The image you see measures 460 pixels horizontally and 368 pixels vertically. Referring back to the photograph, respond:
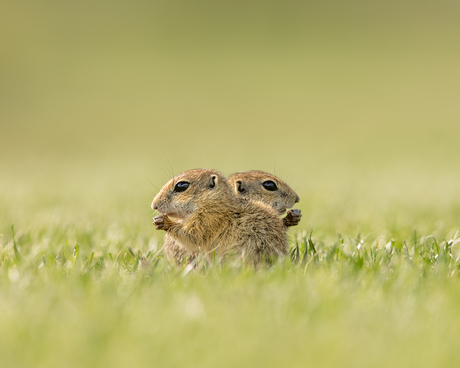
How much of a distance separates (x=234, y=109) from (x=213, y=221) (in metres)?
29.2

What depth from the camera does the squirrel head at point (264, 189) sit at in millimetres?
5133

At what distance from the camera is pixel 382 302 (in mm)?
2867

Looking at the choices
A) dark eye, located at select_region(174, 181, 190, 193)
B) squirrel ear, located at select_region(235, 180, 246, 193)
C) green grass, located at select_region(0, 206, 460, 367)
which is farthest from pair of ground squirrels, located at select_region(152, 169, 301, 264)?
squirrel ear, located at select_region(235, 180, 246, 193)

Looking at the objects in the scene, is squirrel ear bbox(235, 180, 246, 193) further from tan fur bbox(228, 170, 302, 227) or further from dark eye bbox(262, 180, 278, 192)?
dark eye bbox(262, 180, 278, 192)

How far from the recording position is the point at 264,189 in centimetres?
521

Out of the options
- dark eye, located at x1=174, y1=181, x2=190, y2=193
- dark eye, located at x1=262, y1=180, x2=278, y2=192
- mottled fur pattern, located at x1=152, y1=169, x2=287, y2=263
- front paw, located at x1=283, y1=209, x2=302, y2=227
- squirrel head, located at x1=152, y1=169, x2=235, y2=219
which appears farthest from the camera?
dark eye, located at x1=262, y1=180, x2=278, y2=192

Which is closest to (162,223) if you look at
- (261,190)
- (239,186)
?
(239,186)

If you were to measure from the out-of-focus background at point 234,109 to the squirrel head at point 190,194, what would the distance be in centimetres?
237

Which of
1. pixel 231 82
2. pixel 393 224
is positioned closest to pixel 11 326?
pixel 393 224

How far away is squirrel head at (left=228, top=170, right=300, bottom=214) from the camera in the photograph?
513cm

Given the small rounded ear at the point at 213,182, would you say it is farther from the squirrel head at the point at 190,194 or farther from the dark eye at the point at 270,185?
the dark eye at the point at 270,185

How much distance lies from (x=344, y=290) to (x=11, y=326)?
162 cm

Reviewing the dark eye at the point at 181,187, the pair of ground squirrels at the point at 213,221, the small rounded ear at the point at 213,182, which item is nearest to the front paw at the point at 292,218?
the pair of ground squirrels at the point at 213,221

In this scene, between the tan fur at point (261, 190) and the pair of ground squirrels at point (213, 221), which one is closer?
the pair of ground squirrels at point (213, 221)
